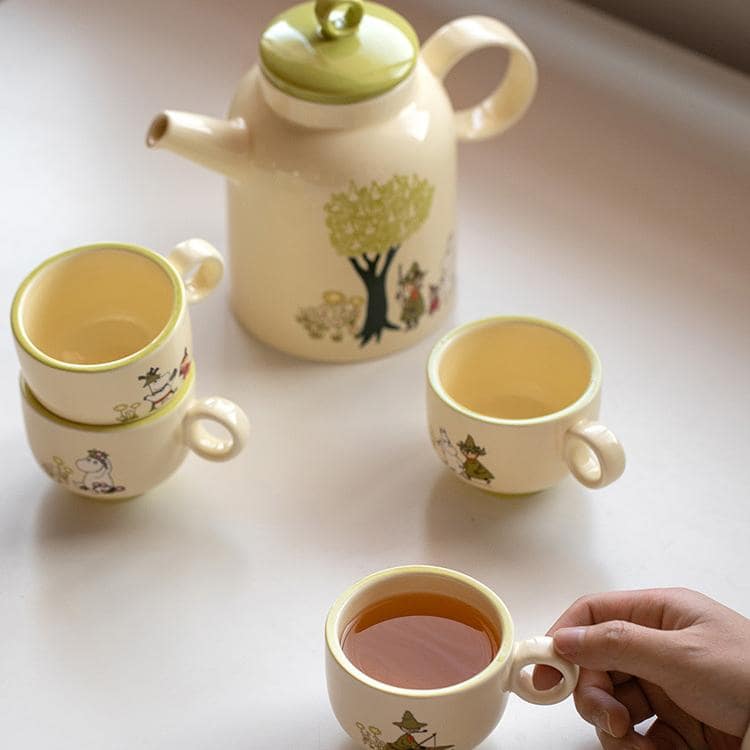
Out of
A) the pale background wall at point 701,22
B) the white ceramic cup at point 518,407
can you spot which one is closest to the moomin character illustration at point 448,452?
the white ceramic cup at point 518,407

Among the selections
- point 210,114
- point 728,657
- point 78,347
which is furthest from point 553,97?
point 728,657

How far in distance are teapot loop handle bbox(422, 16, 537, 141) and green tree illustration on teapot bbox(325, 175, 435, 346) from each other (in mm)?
113

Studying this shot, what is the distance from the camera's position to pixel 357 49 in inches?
39.1

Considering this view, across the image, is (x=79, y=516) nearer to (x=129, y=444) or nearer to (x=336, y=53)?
(x=129, y=444)

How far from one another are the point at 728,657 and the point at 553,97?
667 millimetres

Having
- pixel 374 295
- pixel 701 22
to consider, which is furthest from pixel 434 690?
pixel 701 22

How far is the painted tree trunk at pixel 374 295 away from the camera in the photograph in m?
1.03

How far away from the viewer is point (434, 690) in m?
0.76

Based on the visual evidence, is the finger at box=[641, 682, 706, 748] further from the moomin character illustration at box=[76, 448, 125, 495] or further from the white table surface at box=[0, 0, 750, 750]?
the moomin character illustration at box=[76, 448, 125, 495]

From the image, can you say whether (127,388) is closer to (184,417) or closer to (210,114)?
(184,417)

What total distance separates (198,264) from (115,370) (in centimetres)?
14

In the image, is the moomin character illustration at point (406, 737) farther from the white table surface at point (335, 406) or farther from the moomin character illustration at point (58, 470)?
the moomin character illustration at point (58, 470)

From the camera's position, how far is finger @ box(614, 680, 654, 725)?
840 millimetres

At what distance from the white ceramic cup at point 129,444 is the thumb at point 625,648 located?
270 millimetres
